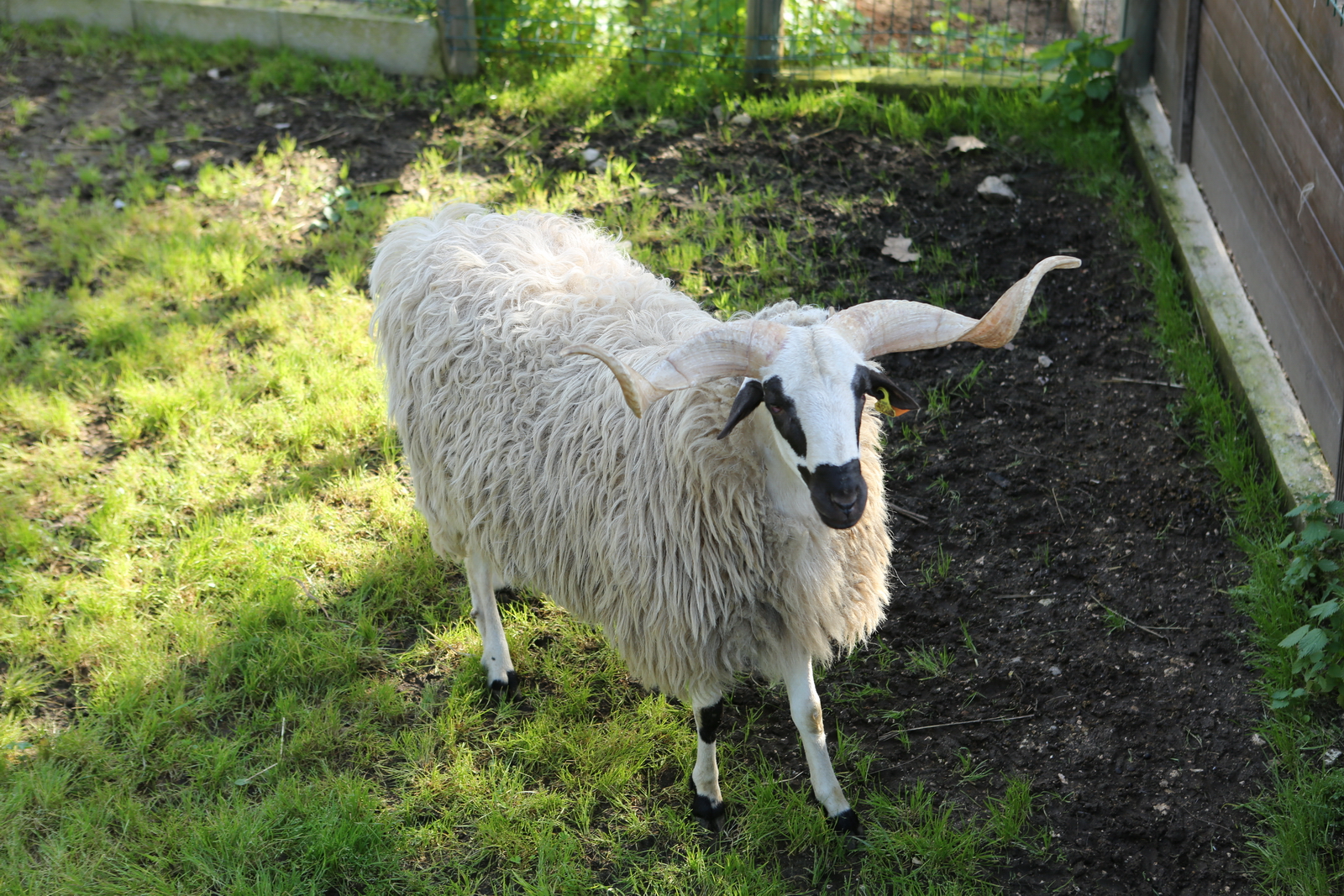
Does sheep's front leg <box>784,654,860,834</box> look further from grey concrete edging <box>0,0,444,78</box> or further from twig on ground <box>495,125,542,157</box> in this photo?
grey concrete edging <box>0,0,444,78</box>

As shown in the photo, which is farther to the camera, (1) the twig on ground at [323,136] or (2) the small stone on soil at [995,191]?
(1) the twig on ground at [323,136]

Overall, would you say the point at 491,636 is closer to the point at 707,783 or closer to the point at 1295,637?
the point at 707,783

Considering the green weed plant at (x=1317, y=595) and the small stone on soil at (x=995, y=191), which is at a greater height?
the small stone on soil at (x=995, y=191)

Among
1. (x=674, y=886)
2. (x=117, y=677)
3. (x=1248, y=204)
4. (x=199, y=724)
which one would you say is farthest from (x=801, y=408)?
(x=1248, y=204)

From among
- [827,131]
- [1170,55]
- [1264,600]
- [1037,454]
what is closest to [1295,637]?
[1264,600]

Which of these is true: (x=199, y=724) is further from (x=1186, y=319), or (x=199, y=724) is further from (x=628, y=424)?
(x=1186, y=319)

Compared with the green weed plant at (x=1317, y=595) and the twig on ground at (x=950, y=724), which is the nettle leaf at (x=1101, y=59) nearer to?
the green weed plant at (x=1317, y=595)

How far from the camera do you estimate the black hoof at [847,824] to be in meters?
3.26

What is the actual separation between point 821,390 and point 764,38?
4.59 m

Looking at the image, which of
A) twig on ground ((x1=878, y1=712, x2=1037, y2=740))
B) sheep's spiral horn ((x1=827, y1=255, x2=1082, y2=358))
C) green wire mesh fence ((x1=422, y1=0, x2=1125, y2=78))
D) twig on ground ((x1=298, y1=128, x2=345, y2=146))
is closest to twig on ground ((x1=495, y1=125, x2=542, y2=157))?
green wire mesh fence ((x1=422, y1=0, x2=1125, y2=78))

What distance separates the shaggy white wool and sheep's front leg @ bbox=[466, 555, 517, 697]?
15 centimetres

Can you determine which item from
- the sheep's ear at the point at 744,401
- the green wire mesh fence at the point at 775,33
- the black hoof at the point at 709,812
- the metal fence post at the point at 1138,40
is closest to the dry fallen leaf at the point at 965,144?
the green wire mesh fence at the point at 775,33

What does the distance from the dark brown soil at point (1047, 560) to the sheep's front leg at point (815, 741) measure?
109 millimetres

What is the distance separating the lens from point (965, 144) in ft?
19.7
